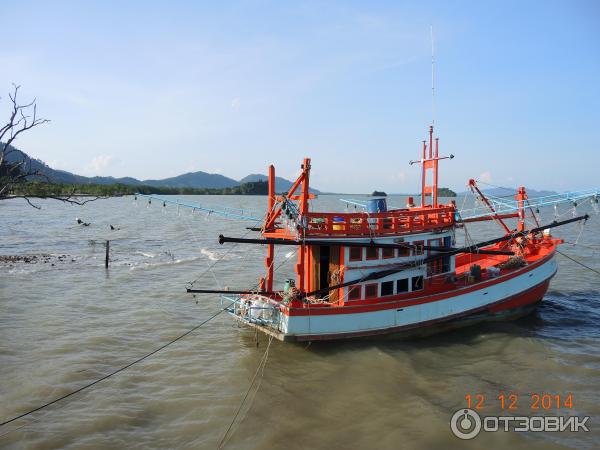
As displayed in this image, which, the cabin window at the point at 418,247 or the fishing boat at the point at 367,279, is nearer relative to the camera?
the fishing boat at the point at 367,279

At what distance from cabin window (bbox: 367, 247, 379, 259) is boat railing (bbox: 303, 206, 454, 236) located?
0.66 metres

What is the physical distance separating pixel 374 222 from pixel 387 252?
1.46 meters

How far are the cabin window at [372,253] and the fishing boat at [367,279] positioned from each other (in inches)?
1.5

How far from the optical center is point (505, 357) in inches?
583

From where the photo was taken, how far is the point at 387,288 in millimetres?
15828

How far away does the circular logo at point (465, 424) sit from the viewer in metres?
10.3

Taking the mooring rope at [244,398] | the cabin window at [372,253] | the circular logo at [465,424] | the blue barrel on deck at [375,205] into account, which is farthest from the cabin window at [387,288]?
the circular logo at [465,424]

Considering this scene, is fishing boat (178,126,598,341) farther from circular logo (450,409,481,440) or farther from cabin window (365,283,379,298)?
circular logo (450,409,481,440)

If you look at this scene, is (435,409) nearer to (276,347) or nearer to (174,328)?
(276,347)

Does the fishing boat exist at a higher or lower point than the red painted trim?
higher

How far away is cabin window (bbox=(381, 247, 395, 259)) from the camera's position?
1563 cm

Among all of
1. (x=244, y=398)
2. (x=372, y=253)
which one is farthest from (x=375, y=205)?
(x=244, y=398)

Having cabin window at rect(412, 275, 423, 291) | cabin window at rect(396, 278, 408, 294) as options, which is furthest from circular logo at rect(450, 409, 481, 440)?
cabin window at rect(412, 275, 423, 291)

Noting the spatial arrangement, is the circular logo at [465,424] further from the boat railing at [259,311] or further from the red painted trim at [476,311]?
the boat railing at [259,311]
